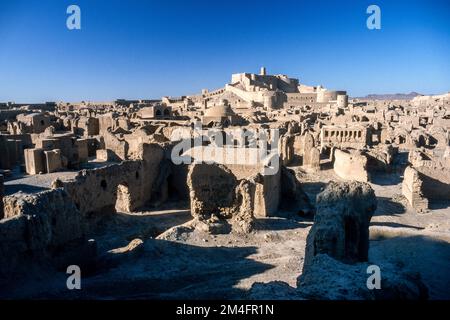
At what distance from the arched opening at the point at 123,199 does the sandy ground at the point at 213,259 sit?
742 millimetres

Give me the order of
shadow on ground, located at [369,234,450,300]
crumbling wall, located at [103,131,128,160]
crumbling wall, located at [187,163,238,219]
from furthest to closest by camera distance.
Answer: crumbling wall, located at [103,131,128,160] → crumbling wall, located at [187,163,238,219] → shadow on ground, located at [369,234,450,300]

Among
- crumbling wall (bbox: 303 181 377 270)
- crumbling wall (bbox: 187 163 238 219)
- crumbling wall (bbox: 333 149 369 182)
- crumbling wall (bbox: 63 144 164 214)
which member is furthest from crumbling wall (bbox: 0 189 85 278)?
crumbling wall (bbox: 333 149 369 182)

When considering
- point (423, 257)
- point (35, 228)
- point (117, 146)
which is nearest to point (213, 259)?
point (35, 228)

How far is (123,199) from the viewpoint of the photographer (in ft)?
57.0

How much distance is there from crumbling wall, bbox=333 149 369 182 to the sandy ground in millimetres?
6406

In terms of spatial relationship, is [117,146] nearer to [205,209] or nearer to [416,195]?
[205,209]

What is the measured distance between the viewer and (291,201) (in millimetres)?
18266

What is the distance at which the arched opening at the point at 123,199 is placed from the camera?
17062mm

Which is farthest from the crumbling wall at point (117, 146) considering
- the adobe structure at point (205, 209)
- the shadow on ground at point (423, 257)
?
the shadow on ground at point (423, 257)

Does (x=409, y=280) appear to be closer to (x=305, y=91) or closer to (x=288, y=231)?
(x=288, y=231)

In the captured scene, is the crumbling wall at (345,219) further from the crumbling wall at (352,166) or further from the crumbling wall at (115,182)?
the crumbling wall at (352,166)

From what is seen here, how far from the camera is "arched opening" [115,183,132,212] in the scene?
17.1 meters

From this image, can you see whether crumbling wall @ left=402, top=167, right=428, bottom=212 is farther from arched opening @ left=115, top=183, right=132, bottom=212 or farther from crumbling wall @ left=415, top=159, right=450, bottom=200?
arched opening @ left=115, top=183, right=132, bottom=212

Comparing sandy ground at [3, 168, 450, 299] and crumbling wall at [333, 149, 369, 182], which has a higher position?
crumbling wall at [333, 149, 369, 182]
